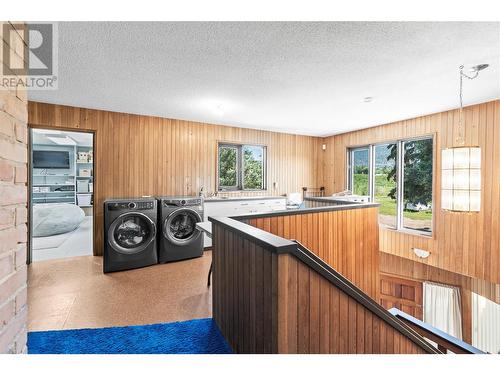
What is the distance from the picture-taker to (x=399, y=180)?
4887 millimetres

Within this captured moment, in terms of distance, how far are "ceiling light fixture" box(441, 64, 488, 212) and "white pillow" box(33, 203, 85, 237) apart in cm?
677

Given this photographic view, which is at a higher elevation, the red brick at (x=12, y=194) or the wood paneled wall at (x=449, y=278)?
the red brick at (x=12, y=194)

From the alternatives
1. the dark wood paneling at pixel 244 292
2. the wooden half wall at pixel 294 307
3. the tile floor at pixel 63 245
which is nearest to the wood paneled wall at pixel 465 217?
the wooden half wall at pixel 294 307

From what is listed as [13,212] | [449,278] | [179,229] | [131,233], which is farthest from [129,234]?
[449,278]

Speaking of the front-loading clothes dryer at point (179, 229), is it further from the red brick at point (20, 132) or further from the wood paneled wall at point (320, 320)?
the wood paneled wall at point (320, 320)

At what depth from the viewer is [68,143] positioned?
6980mm

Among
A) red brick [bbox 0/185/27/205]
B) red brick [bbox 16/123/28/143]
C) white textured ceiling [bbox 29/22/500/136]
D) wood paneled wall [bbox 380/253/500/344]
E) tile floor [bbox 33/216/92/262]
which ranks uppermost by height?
white textured ceiling [bbox 29/22/500/136]

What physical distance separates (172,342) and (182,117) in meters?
3.52

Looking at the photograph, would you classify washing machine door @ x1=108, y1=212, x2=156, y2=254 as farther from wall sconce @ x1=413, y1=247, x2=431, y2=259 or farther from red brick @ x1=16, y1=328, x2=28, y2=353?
wall sconce @ x1=413, y1=247, x2=431, y2=259

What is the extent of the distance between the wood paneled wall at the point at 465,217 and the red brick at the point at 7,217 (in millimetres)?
4625

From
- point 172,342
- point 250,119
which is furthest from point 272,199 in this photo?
point 172,342

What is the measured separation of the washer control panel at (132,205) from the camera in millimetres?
3447

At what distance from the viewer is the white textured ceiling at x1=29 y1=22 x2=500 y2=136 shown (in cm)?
195

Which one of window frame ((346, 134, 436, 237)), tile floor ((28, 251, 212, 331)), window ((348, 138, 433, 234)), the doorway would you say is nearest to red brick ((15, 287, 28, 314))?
tile floor ((28, 251, 212, 331))
